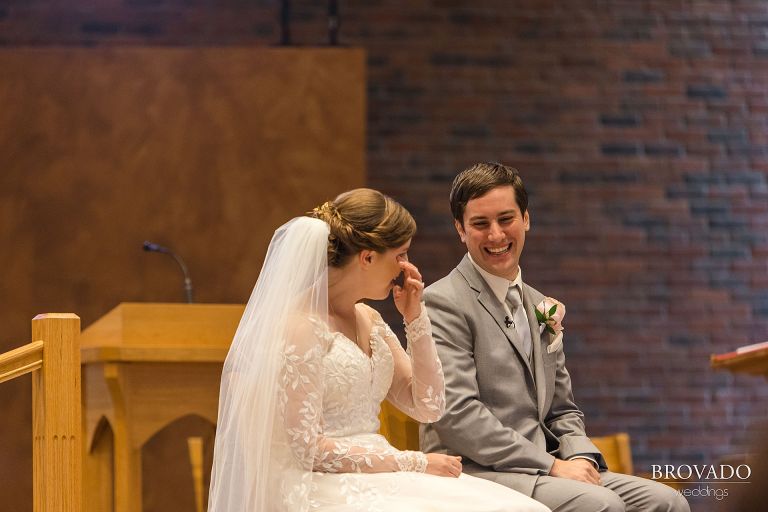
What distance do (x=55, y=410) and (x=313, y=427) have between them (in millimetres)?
736

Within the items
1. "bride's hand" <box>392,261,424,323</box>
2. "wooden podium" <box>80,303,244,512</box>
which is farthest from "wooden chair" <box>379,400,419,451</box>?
"wooden podium" <box>80,303,244,512</box>

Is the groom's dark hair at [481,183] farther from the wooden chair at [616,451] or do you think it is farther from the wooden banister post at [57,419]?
the wooden chair at [616,451]

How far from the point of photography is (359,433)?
2816 millimetres

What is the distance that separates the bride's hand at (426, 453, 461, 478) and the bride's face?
460mm

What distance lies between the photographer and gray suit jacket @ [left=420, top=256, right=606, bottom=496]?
3.05 meters

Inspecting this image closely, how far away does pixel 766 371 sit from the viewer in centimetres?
239

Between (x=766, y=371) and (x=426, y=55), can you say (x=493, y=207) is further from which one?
(x=426, y=55)

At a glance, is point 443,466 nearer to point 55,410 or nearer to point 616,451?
point 55,410

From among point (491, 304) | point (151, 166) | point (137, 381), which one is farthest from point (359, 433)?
point (151, 166)

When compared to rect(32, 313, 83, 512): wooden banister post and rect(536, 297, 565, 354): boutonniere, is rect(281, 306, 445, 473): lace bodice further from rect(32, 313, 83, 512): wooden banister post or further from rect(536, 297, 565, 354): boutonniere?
rect(32, 313, 83, 512): wooden banister post

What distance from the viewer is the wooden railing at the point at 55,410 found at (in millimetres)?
2826

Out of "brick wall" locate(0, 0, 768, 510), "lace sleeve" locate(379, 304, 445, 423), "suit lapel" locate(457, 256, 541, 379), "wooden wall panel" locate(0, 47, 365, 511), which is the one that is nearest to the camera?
"lace sleeve" locate(379, 304, 445, 423)

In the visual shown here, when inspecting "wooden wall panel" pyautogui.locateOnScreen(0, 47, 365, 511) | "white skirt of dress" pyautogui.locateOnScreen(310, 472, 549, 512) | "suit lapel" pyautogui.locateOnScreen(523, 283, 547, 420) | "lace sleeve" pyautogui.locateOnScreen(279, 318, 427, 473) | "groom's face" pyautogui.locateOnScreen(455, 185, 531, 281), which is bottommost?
"white skirt of dress" pyautogui.locateOnScreen(310, 472, 549, 512)

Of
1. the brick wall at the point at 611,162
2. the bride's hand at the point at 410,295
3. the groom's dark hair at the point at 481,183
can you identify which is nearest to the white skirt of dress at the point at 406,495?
the bride's hand at the point at 410,295
